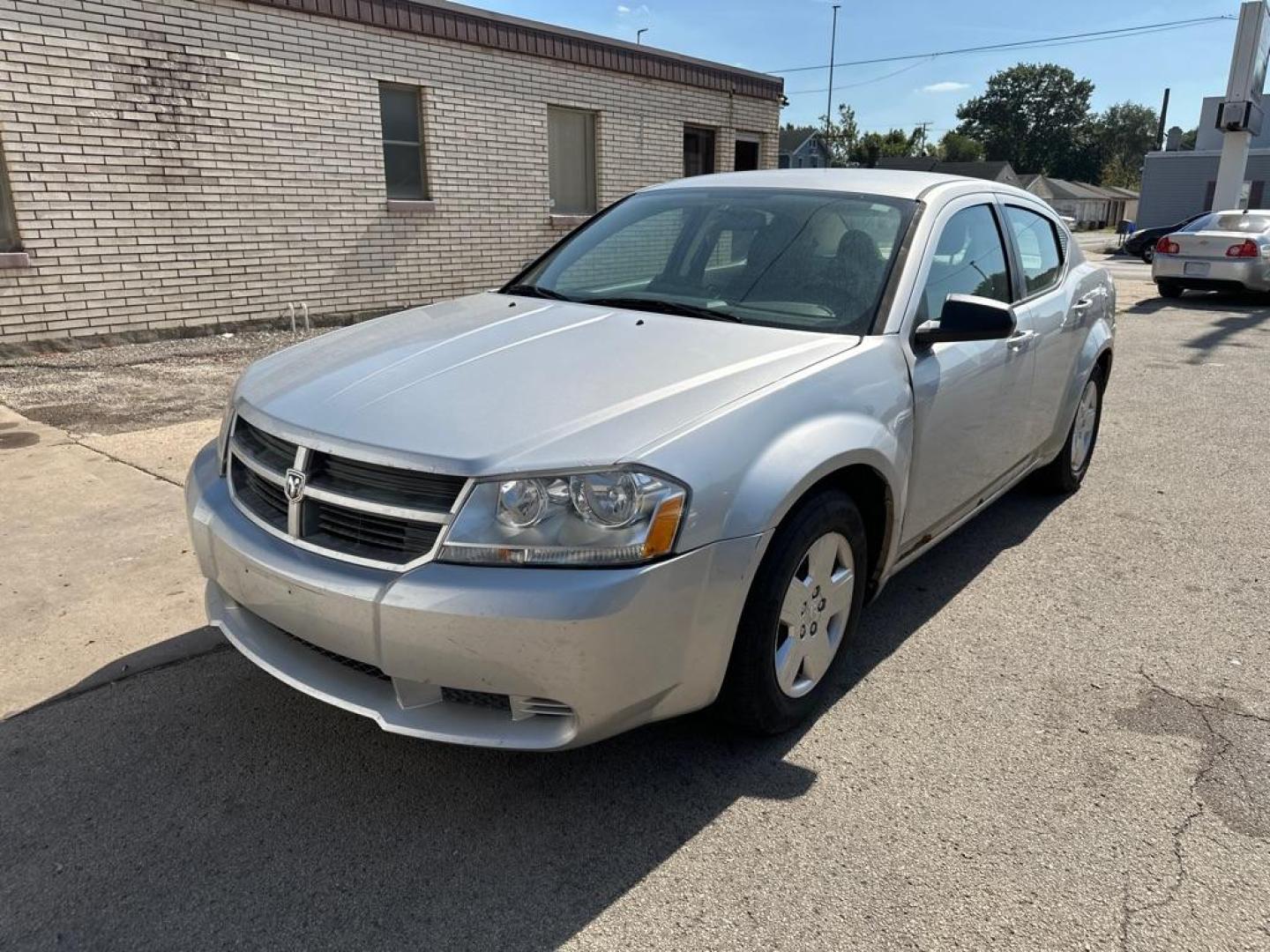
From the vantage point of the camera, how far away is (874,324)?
3139mm

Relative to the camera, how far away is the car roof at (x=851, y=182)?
12.2 feet

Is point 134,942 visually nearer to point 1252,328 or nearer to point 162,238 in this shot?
point 162,238

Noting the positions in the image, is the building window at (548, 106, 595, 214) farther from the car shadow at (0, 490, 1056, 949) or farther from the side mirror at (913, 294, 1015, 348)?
the car shadow at (0, 490, 1056, 949)

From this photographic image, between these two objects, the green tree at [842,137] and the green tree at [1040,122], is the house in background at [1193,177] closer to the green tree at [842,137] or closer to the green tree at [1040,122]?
the green tree at [842,137]

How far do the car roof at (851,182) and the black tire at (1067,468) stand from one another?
1463 mm

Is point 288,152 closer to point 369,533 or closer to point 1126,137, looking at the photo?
Result: point 369,533

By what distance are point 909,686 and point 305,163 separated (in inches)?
335

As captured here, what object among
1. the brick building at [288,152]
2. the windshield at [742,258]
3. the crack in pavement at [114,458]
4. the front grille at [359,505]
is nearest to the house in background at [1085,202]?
the brick building at [288,152]

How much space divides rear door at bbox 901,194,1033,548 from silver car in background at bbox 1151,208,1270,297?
41.5 feet

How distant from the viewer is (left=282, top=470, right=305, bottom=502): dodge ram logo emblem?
2484 millimetres

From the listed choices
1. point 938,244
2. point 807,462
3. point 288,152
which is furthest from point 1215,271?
point 807,462

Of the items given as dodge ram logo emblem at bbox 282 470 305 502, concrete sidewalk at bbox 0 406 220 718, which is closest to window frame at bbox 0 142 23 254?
concrete sidewalk at bbox 0 406 220 718

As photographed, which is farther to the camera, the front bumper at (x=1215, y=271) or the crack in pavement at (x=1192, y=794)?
the front bumper at (x=1215, y=271)

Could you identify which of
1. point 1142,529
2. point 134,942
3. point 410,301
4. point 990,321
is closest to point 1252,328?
point 1142,529
